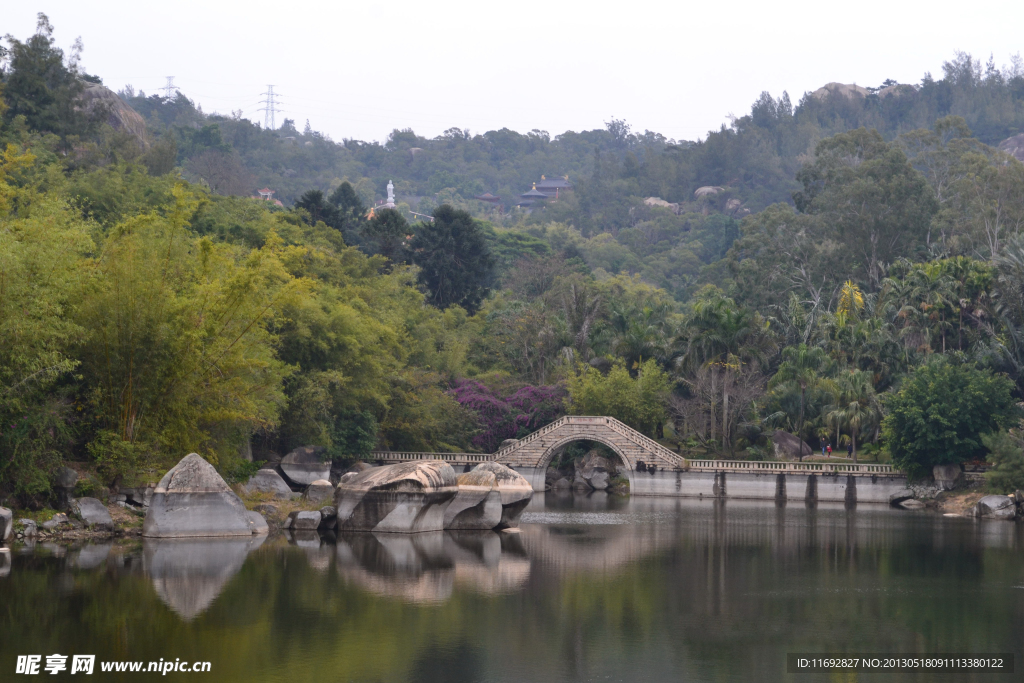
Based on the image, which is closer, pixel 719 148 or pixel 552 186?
pixel 719 148

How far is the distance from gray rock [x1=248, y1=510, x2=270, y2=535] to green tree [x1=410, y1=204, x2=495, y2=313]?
3993 centimetres

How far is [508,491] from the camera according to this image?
33625 millimetres

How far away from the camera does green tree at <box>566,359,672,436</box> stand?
183 ft

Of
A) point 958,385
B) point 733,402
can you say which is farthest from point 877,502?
point 733,402

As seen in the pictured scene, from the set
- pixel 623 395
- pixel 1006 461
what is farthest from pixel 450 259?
pixel 1006 461

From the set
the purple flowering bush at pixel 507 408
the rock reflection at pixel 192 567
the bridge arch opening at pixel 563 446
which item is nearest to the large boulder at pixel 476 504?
the rock reflection at pixel 192 567

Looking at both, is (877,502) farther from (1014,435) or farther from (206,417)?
(206,417)

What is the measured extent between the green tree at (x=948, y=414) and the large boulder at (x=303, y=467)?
2458cm

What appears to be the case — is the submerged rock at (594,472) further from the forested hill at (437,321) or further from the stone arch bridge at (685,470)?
the forested hill at (437,321)

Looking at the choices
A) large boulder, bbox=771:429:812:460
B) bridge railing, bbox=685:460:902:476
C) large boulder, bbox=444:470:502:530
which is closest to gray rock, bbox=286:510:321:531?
large boulder, bbox=444:470:502:530

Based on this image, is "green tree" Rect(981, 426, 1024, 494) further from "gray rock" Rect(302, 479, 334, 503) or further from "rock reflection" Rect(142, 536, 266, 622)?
"rock reflection" Rect(142, 536, 266, 622)

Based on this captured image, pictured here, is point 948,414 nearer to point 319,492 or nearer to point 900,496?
point 900,496

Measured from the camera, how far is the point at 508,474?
33.8 meters

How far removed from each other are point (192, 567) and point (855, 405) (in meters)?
36.5
